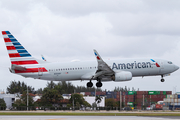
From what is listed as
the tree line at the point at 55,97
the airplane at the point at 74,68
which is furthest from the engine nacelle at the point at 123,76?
the tree line at the point at 55,97

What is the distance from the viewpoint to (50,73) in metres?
58.9

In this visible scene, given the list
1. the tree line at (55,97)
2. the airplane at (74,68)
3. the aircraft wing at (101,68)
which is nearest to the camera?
the aircraft wing at (101,68)

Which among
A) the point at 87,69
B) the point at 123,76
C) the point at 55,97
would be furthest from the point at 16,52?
the point at 55,97

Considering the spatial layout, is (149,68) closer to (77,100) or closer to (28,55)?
(28,55)

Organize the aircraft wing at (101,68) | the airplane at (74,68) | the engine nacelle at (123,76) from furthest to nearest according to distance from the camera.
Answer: the engine nacelle at (123,76) < the airplane at (74,68) < the aircraft wing at (101,68)

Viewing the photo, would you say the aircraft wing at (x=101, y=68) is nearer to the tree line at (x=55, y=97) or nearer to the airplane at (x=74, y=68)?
the airplane at (x=74, y=68)

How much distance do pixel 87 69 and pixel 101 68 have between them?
279cm

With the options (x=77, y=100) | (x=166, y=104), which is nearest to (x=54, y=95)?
(x=77, y=100)

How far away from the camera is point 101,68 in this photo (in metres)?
59.2

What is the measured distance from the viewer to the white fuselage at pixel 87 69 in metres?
59.1

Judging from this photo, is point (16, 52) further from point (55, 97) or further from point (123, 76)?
point (55, 97)

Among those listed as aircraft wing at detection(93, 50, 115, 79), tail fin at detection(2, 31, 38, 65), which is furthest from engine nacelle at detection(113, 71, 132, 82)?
tail fin at detection(2, 31, 38, 65)

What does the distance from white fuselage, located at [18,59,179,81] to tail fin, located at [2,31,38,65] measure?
1538mm

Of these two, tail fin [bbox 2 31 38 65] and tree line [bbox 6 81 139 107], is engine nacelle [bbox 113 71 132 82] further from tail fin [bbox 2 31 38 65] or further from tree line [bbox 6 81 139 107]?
tree line [bbox 6 81 139 107]
